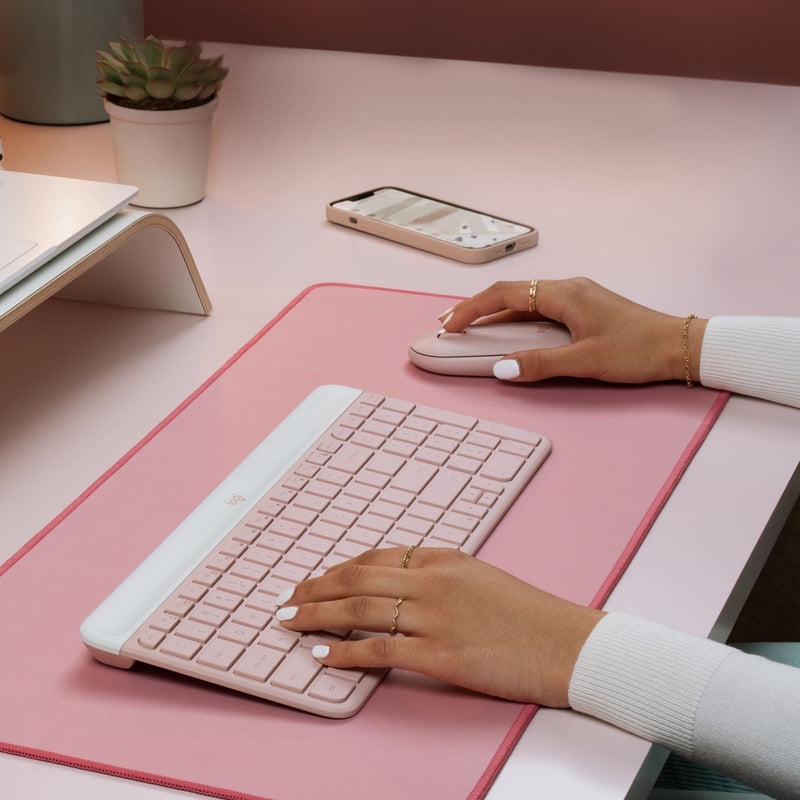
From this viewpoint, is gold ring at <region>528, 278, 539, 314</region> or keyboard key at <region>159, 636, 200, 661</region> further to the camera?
gold ring at <region>528, 278, 539, 314</region>

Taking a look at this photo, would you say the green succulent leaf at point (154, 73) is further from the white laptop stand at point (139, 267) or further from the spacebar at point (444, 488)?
the spacebar at point (444, 488)

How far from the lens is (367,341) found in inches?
37.7

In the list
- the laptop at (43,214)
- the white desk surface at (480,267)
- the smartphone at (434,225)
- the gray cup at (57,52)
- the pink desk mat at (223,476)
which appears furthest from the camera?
the gray cup at (57,52)

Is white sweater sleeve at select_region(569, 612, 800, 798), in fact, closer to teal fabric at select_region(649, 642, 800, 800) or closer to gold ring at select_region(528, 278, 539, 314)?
teal fabric at select_region(649, 642, 800, 800)

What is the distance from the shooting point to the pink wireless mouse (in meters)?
0.90

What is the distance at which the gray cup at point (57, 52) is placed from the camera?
135 centimetres

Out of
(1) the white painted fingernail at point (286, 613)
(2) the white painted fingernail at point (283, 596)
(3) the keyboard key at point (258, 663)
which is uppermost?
(1) the white painted fingernail at point (286, 613)

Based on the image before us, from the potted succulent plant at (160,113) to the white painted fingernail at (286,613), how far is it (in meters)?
0.69

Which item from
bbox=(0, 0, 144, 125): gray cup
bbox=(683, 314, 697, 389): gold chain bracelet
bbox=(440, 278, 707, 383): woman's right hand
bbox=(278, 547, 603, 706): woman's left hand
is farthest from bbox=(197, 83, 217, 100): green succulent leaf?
bbox=(278, 547, 603, 706): woman's left hand

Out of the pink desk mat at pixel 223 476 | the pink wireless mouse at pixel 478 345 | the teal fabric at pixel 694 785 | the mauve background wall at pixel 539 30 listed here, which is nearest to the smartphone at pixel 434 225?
the pink desk mat at pixel 223 476

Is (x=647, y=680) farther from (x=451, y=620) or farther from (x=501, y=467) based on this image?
(x=501, y=467)

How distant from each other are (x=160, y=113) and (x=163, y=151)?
0.04 metres

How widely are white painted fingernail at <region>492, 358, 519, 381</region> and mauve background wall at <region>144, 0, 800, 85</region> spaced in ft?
3.49

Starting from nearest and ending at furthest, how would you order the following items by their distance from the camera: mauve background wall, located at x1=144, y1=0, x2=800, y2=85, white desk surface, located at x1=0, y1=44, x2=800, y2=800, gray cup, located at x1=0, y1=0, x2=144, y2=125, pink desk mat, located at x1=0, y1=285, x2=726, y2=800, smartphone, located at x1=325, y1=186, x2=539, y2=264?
pink desk mat, located at x1=0, y1=285, x2=726, y2=800
white desk surface, located at x1=0, y1=44, x2=800, y2=800
smartphone, located at x1=325, y1=186, x2=539, y2=264
gray cup, located at x1=0, y1=0, x2=144, y2=125
mauve background wall, located at x1=144, y1=0, x2=800, y2=85
